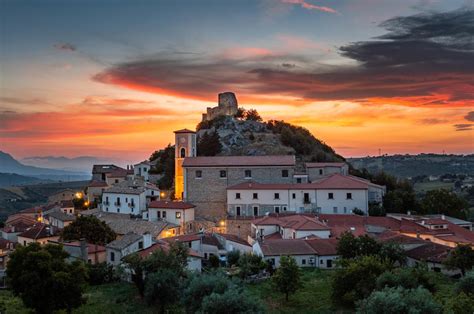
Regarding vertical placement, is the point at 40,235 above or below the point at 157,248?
below

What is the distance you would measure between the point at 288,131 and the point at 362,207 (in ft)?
108

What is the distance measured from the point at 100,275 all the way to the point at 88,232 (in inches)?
313

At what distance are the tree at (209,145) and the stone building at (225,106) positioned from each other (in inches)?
673

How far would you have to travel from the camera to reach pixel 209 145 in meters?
73.5

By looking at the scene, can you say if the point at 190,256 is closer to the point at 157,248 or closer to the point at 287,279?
the point at 157,248

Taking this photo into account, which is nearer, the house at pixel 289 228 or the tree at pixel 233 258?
the tree at pixel 233 258

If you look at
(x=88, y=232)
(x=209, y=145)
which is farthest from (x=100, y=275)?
(x=209, y=145)

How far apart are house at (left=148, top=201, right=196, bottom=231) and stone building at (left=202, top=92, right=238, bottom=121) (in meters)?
42.4

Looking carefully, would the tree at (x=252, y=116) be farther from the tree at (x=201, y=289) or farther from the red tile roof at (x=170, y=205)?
the tree at (x=201, y=289)

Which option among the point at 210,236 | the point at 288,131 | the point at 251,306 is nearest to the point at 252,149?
the point at 288,131

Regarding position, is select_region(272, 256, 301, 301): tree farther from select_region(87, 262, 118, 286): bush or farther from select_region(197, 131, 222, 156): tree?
select_region(197, 131, 222, 156): tree

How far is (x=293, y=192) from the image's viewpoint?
51.6 meters

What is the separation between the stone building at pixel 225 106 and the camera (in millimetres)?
92250

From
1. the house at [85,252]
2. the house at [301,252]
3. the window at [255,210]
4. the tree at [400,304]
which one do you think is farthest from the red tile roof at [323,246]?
the tree at [400,304]
